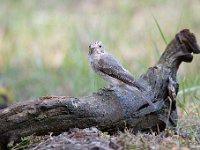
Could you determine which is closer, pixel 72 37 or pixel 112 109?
pixel 112 109

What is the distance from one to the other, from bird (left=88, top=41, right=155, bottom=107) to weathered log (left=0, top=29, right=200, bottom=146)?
108mm

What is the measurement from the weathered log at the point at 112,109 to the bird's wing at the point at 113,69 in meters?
0.15

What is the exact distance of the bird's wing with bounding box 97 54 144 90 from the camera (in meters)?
5.04

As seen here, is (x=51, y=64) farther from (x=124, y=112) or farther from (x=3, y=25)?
(x=124, y=112)

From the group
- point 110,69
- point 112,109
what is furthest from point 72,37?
point 112,109

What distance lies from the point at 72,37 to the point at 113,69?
4.72 metres

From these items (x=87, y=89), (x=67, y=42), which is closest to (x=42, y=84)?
(x=87, y=89)

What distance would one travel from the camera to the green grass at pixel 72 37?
27.8 feet

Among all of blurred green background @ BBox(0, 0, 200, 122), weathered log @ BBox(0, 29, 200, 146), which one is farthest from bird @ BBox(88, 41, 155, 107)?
blurred green background @ BBox(0, 0, 200, 122)

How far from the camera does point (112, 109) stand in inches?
179

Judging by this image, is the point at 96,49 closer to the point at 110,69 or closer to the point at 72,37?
the point at 110,69

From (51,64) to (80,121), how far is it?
565 centimetres

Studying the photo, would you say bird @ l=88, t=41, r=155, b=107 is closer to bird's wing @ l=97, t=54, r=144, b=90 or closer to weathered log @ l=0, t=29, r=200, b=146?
bird's wing @ l=97, t=54, r=144, b=90

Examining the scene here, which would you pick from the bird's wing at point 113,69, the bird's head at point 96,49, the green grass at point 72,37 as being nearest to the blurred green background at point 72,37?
the green grass at point 72,37
